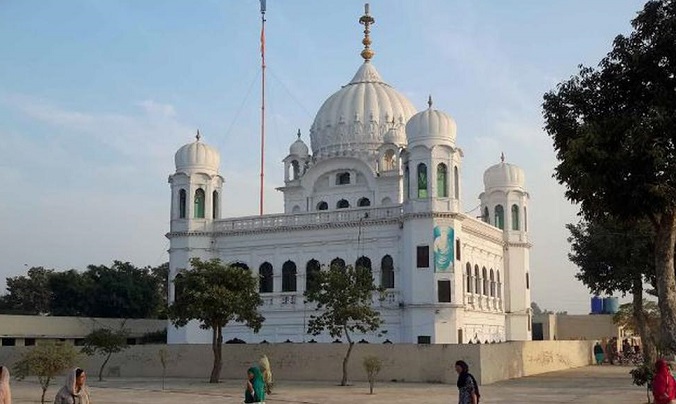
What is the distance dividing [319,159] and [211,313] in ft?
66.3

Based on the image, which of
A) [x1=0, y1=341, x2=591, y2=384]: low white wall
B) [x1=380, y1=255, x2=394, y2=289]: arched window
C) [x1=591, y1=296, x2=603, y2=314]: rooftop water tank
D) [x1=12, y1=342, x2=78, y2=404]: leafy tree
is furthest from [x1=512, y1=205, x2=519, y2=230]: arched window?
[x1=12, y1=342, x2=78, y2=404]: leafy tree

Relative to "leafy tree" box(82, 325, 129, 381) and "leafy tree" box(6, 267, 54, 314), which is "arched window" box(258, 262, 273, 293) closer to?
"leafy tree" box(82, 325, 129, 381)

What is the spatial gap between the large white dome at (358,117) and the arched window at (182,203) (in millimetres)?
8648

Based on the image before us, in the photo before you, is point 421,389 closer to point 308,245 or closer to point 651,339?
point 651,339

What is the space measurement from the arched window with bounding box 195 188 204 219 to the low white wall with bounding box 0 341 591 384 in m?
11.4

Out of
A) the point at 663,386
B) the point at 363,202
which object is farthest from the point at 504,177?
the point at 663,386

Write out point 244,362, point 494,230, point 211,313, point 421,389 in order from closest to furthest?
point 421,389, point 211,313, point 244,362, point 494,230

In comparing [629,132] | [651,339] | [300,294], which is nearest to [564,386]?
[651,339]

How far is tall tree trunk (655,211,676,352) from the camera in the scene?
21.4 metres

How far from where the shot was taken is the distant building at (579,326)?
212 feet

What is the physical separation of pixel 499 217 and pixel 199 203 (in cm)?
1809

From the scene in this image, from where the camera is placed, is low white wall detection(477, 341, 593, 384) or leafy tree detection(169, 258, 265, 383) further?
leafy tree detection(169, 258, 265, 383)

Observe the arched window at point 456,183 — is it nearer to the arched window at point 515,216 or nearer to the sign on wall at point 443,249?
the sign on wall at point 443,249

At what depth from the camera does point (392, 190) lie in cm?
4853
